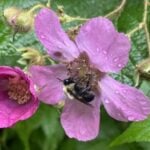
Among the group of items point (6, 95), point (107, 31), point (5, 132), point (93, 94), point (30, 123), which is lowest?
point (5, 132)

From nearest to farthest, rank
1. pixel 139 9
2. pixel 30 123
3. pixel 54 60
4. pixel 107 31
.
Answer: pixel 107 31, pixel 54 60, pixel 139 9, pixel 30 123

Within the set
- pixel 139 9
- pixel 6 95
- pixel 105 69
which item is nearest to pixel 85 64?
pixel 105 69

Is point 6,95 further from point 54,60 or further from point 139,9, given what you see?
point 139,9

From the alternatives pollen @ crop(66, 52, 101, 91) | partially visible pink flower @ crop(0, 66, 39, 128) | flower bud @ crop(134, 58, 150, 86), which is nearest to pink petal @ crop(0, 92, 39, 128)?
partially visible pink flower @ crop(0, 66, 39, 128)

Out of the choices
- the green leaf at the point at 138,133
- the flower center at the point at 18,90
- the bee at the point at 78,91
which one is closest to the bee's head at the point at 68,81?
the bee at the point at 78,91

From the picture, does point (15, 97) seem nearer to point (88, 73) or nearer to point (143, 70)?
point (88, 73)

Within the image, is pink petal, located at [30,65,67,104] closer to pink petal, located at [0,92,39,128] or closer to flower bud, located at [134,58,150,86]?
pink petal, located at [0,92,39,128]

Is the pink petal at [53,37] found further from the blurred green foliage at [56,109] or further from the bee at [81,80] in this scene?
the blurred green foliage at [56,109]
